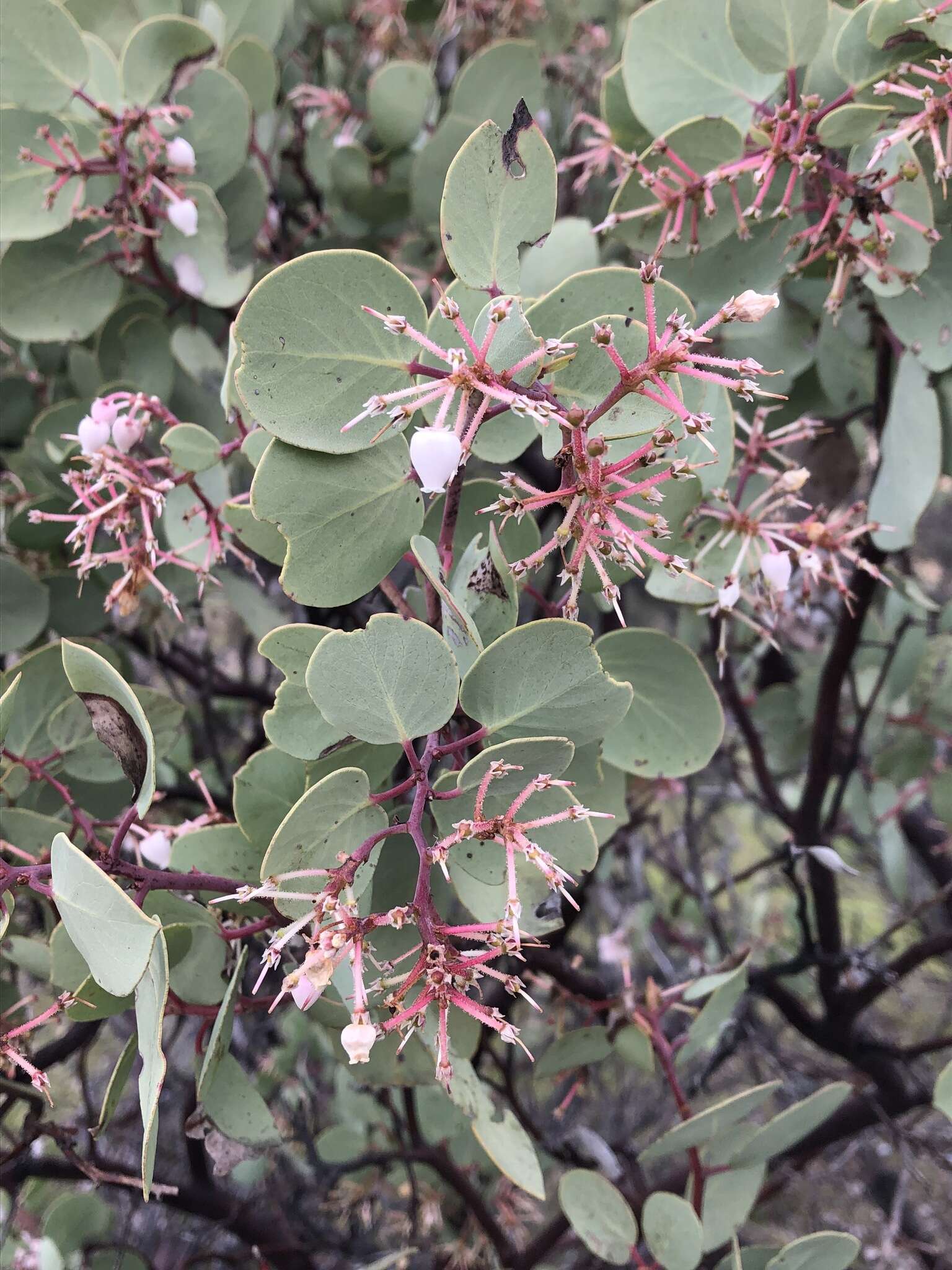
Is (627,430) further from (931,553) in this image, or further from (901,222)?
(931,553)

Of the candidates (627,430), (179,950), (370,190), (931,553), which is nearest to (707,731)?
(627,430)

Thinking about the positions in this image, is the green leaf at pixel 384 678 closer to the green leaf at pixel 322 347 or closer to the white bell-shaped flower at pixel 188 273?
the green leaf at pixel 322 347

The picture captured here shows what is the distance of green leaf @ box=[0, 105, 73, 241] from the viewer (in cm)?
83

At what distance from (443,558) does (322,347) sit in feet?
0.46

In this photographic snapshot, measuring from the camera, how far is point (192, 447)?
0.67m

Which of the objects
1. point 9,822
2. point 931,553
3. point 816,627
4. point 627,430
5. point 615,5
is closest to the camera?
point 627,430

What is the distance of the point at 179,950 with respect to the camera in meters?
0.59

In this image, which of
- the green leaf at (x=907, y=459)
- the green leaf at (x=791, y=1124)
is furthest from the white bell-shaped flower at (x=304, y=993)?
the green leaf at (x=907, y=459)

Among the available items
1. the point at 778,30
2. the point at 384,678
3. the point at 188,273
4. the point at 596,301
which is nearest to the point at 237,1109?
the point at 384,678

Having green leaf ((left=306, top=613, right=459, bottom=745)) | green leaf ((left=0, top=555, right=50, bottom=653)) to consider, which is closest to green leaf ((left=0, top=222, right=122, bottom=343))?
green leaf ((left=0, top=555, right=50, bottom=653))

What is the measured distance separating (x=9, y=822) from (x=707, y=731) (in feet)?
1.73

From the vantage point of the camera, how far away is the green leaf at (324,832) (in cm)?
49

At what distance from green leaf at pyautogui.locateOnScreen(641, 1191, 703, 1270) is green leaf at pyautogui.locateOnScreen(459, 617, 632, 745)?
0.46m

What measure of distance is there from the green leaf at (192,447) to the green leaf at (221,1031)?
0.35 metres
